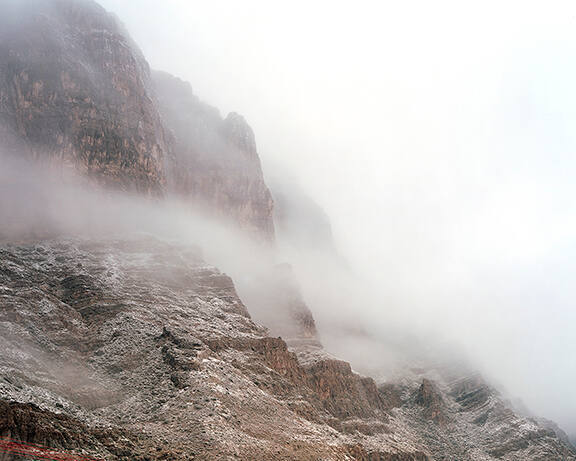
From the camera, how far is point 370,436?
391ft

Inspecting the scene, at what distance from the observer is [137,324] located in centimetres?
8719

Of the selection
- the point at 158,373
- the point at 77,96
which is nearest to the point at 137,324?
the point at 158,373

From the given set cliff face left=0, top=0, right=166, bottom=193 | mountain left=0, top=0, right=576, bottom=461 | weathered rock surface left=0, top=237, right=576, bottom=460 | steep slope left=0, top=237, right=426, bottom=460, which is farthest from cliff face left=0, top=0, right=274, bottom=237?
steep slope left=0, top=237, right=426, bottom=460

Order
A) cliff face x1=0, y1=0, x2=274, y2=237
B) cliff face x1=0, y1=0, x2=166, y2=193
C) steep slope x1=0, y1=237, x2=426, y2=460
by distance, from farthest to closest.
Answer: cliff face x1=0, y1=0, x2=166, y2=193
cliff face x1=0, y1=0, x2=274, y2=237
steep slope x1=0, y1=237, x2=426, y2=460

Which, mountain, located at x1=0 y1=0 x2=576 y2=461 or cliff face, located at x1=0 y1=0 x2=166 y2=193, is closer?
mountain, located at x1=0 y1=0 x2=576 y2=461

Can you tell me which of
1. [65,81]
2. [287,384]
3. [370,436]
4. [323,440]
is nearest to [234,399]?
[323,440]

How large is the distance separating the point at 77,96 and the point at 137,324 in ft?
295

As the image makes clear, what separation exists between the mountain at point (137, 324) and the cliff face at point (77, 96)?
511mm

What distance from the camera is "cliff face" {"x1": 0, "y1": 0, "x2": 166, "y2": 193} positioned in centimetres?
13588

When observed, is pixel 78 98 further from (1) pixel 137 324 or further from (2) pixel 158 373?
(2) pixel 158 373

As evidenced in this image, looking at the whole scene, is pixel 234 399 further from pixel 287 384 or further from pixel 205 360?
pixel 287 384

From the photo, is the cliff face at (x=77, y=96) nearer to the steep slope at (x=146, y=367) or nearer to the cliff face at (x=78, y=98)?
the cliff face at (x=78, y=98)

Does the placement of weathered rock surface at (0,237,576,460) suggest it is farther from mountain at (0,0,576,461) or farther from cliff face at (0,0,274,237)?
cliff face at (0,0,274,237)

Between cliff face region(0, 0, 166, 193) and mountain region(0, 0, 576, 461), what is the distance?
20.1 inches
